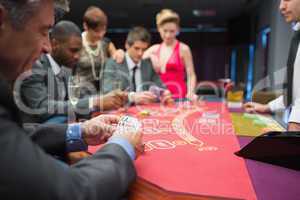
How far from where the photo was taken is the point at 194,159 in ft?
3.37

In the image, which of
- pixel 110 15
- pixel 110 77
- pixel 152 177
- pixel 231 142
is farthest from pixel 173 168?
pixel 110 15

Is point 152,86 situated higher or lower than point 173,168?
higher

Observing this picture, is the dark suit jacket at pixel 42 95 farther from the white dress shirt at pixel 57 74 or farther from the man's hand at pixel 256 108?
the man's hand at pixel 256 108

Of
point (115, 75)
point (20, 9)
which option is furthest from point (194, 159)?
point (115, 75)

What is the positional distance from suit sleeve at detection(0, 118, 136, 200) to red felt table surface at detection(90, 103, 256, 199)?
0.77ft

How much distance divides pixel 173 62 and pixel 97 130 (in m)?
1.89


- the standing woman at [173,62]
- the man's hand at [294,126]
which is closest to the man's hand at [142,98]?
the standing woman at [173,62]

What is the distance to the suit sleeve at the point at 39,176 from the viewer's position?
1.74 feet

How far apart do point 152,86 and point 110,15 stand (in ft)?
22.9

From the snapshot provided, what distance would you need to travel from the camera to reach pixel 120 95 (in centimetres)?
201

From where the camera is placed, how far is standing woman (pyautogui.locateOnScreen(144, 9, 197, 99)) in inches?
112

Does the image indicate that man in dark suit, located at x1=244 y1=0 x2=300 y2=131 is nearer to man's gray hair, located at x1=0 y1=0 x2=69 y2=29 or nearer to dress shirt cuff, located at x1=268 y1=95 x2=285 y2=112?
dress shirt cuff, located at x1=268 y1=95 x2=285 y2=112

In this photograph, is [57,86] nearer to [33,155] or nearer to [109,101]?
[109,101]

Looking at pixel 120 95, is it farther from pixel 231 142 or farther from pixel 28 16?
pixel 28 16
